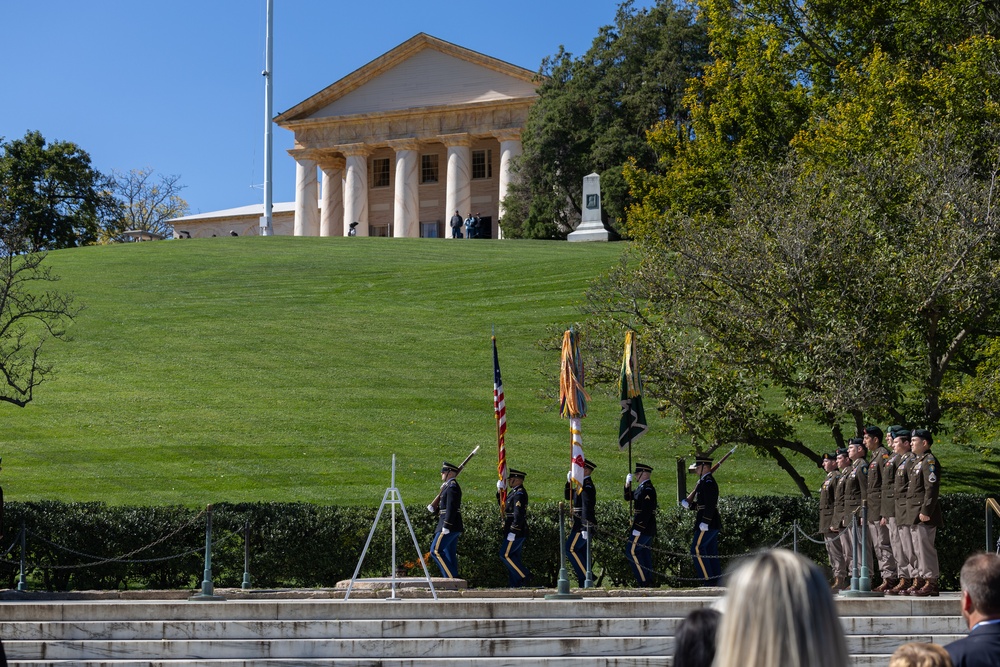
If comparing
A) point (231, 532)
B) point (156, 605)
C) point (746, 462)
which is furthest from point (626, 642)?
point (746, 462)

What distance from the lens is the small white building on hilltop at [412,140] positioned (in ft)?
243

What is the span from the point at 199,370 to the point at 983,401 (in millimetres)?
19281

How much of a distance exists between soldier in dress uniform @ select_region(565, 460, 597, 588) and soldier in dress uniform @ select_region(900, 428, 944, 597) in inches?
155

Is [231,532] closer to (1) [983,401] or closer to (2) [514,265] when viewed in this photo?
(1) [983,401]

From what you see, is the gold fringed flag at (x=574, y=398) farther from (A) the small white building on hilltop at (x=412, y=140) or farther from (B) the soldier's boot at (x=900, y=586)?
(A) the small white building on hilltop at (x=412, y=140)

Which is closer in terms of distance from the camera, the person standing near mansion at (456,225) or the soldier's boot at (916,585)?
the soldier's boot at (916,585)

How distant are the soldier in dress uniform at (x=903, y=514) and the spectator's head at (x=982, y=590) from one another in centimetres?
977

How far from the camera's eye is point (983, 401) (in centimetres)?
1847

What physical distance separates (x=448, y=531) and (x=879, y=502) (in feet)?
18.4

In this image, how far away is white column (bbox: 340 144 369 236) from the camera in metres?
78.1

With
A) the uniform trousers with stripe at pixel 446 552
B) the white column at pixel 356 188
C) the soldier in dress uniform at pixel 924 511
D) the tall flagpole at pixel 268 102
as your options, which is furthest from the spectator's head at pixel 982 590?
the white column at pixel 356 188

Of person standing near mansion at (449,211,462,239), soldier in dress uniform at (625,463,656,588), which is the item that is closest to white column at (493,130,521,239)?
person standing near mansion at (449,211,462,239)

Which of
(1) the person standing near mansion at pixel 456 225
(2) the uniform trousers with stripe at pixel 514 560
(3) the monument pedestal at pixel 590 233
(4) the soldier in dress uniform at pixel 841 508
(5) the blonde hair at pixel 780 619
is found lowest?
(2) the uniform trousers with stripe at pixel 514 560

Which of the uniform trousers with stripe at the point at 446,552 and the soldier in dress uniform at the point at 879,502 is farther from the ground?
the soldier in dress uniform at the point at 879,502
